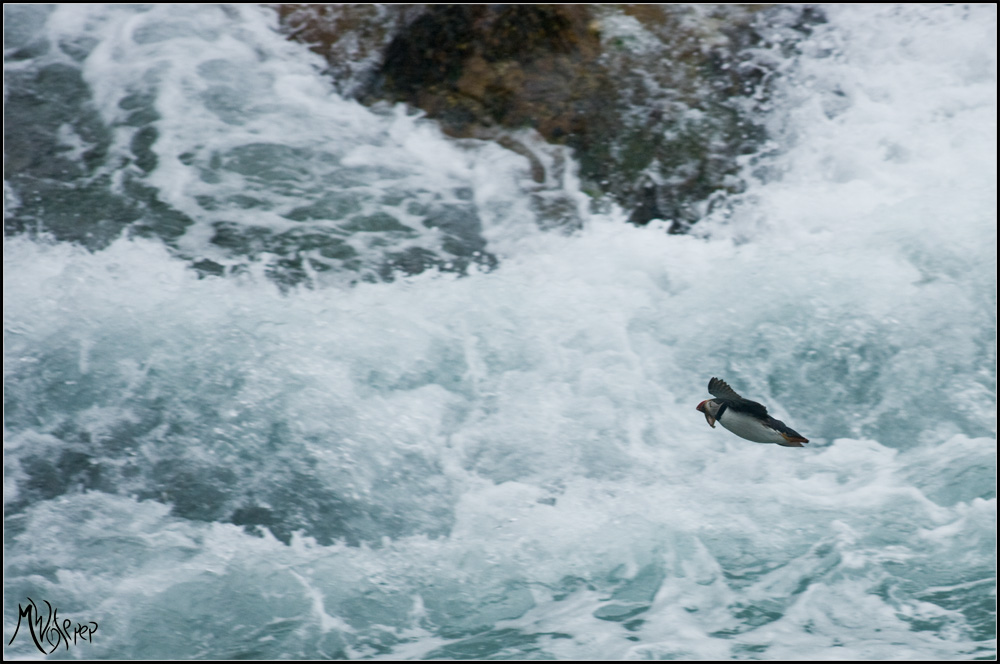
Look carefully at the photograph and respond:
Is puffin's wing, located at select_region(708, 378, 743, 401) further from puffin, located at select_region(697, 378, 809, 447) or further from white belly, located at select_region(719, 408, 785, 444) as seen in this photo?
white belly, located at select_region(719, 408, 785, 444)

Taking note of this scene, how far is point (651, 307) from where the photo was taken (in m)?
4.85

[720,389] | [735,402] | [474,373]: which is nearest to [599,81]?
[474,373]

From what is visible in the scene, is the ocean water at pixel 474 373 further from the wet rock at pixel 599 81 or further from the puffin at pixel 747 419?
the puffin at pixel 747 419

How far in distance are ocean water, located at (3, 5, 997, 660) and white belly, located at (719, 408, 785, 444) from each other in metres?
0.83

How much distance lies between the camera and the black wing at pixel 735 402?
2977mm

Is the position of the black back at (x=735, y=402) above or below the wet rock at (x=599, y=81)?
below

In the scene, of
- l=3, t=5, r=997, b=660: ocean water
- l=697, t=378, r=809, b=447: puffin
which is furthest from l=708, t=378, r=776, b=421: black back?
l=3, t=5, r=997, b=660: ocean water

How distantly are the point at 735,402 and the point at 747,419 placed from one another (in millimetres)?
68

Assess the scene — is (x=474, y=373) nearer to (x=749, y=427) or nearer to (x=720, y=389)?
(x=720, y=389)

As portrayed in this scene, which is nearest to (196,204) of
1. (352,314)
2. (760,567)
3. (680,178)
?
(352,314)

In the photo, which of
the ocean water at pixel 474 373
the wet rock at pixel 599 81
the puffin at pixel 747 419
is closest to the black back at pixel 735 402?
the puffin at pixel 747 419

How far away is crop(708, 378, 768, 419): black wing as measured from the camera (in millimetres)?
2977
